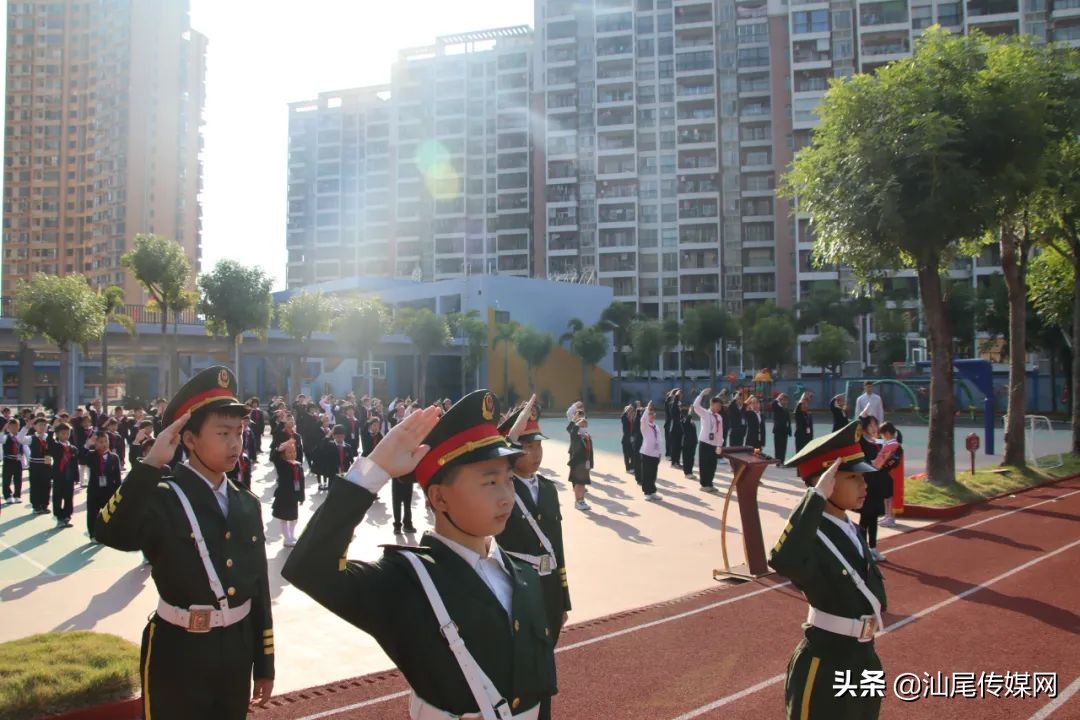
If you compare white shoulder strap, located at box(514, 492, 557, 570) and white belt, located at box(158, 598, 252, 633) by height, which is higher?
white shoulder strap, located at box(514, 492, 557, 570)

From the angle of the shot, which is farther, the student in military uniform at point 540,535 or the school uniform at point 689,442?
the school uniform at point 689,442

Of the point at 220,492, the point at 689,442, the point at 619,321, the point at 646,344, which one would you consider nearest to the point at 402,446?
the point at 220,492

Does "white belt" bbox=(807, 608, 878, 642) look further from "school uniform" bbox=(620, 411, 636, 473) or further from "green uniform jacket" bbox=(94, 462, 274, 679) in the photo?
A: "school uniform" bbox=(620, 411, 636, 473)

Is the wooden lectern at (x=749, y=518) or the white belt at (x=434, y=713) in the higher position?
the white belt at (x=434, y=713)

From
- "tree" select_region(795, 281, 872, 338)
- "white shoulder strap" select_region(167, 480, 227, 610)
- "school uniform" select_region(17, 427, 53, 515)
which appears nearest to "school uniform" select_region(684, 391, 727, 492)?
"school uniform" select_region(17, 427, 53, 515)

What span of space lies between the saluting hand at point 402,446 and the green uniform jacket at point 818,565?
2048mm

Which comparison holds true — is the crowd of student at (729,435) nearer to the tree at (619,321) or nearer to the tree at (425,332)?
the tree at (425,332)

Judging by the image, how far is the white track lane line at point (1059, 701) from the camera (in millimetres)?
5270

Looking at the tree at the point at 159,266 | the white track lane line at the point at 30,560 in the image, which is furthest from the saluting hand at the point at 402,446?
the tree at the point at 159,266

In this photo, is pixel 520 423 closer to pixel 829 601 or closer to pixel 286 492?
pixel 829 601

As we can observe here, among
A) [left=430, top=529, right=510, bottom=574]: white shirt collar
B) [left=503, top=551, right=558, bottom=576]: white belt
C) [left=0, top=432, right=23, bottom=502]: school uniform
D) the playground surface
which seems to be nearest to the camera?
[left=430, top=529, right=510, bottom=574]: white shirt collar

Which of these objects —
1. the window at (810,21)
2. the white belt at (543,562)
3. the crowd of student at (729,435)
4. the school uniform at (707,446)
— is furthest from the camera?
the window at (810,21)

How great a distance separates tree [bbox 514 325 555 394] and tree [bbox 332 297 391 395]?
28.7 ft

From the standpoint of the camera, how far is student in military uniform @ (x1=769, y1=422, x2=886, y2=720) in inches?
137
